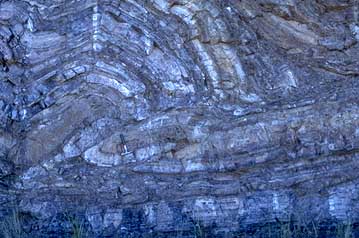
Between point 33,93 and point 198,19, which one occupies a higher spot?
point 198,19

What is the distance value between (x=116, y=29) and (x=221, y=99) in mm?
993

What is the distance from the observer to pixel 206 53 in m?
7.33

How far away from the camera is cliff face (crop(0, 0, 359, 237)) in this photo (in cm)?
700

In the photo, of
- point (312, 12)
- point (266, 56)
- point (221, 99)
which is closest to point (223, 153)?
point (221, 99)

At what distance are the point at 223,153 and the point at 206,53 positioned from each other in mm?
817

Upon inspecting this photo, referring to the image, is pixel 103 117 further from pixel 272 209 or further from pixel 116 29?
pixel 272 209

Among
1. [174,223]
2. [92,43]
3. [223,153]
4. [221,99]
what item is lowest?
[174,223]

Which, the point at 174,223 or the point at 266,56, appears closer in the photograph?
the point at 174,223

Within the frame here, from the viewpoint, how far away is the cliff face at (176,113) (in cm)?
700

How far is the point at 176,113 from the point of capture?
7172 mm

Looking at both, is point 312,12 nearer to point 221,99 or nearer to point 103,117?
point 221,99

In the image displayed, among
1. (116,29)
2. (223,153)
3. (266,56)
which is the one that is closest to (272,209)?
(223,153)

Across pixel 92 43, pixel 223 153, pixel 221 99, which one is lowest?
pixel 223 153

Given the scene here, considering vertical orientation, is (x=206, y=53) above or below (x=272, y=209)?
above
